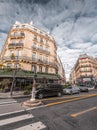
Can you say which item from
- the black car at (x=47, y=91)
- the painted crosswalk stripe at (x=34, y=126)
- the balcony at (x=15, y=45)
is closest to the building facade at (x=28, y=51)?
the balcony at (x=15, y=45)

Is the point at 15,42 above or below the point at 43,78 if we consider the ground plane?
above

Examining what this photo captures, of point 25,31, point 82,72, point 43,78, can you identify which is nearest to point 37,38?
point 25,31

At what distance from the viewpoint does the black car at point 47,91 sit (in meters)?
12.3

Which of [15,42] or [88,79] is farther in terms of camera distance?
[88,79]

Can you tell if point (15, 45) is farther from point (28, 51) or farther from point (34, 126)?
point (34, 126)

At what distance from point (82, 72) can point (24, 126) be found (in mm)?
47367

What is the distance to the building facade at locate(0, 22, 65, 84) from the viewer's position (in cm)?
2314

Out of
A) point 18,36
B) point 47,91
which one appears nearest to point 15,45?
point 18,36

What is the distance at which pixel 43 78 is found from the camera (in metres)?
22.5

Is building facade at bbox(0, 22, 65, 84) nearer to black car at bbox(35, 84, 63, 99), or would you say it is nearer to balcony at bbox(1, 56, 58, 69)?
balcony at bbox(1, 56, 58, 69)

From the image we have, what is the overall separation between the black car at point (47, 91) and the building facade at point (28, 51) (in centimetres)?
872

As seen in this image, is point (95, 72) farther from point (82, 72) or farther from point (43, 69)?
point (43, 69)

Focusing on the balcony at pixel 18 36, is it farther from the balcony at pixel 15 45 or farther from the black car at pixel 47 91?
the black car at pixel 47 91

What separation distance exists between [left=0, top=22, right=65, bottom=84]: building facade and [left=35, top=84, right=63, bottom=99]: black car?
343 inches
